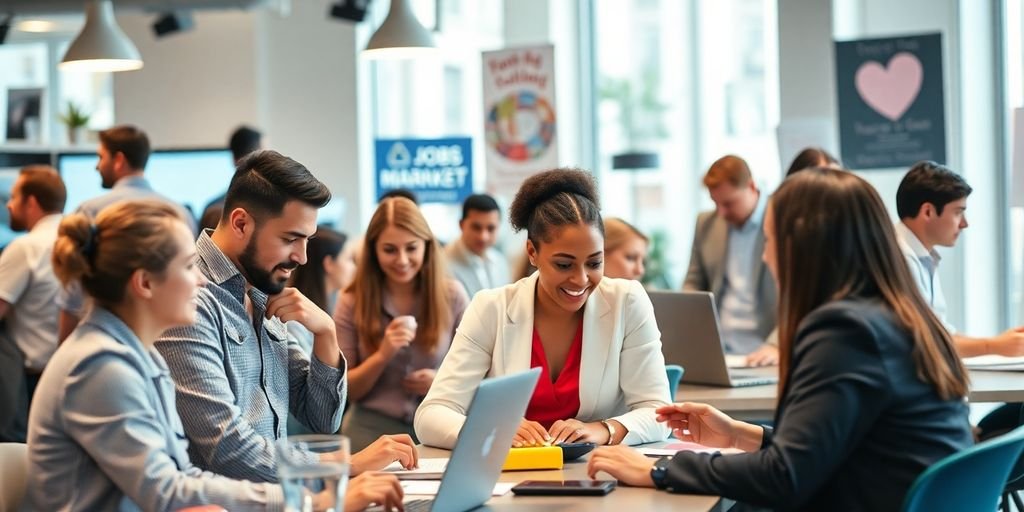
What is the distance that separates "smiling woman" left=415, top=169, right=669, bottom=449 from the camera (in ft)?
10.0

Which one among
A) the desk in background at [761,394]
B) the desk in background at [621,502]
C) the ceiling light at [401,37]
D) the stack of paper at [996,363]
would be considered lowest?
the desk in background at [761,394]

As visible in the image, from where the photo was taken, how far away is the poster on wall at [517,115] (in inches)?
306

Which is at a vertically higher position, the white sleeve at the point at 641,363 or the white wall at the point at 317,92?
the white wall at the point at 317,92

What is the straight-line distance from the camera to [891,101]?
266 inches

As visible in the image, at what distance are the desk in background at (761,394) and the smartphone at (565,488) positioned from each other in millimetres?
1360

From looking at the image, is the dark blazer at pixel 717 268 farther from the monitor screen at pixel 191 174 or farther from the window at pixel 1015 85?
the monitor screen at pixel 191 174

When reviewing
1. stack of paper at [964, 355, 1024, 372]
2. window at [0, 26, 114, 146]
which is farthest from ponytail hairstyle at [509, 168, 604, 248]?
window at [0, 26, 114, 146]

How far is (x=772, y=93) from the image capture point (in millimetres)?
9164

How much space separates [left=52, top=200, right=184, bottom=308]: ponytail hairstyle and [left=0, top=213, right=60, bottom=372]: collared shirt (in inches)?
136

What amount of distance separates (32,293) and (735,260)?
310 cm

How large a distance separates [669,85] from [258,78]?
10.4 ft

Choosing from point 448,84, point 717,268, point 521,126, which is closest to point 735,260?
point 717,268

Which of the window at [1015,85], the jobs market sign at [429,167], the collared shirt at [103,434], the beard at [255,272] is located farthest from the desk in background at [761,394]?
the jobs market sign at [429,167]

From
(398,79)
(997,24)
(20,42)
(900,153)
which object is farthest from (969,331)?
(20,42)
